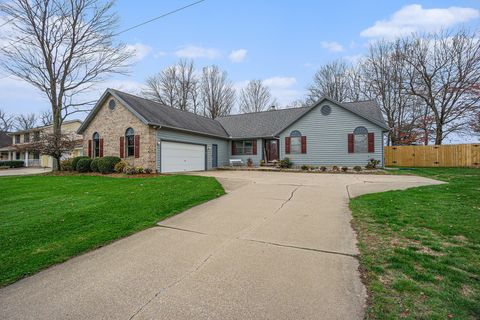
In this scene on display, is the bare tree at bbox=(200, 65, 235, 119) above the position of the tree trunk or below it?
above

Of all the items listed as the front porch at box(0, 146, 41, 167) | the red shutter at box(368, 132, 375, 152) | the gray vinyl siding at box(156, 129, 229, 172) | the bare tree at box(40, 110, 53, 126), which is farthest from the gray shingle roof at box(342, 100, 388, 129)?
the bare tree at box(40, 110, 53, 126)

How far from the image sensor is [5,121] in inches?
1825

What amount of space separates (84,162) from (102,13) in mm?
11767

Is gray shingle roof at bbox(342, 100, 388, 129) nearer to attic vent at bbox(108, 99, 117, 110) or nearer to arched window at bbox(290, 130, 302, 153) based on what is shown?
arched window at bbox(290, 130, 302, 153)

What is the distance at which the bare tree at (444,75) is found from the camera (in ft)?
68.0

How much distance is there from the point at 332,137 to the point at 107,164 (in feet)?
50.3

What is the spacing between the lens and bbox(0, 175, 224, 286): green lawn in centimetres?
348

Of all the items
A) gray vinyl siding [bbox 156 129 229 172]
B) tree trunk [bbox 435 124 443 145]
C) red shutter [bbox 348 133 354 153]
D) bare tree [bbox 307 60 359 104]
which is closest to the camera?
gray vinyl siding [bbox 156 129 229 172]

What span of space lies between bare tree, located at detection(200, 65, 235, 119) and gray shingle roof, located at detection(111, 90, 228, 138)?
14914mm

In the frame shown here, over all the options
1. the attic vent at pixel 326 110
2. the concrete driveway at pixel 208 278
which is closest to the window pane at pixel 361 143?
the attic vent at pixel 326 110

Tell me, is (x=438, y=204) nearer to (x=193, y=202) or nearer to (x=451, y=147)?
(x=193, y=202)

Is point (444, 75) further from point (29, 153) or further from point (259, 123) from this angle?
point (29, 153)

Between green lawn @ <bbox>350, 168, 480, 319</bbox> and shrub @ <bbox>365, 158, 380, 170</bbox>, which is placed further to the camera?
shrub @ <bbox>365, 158, 380, 170</bbox>

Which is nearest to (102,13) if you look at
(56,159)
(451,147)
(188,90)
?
(56,159)
